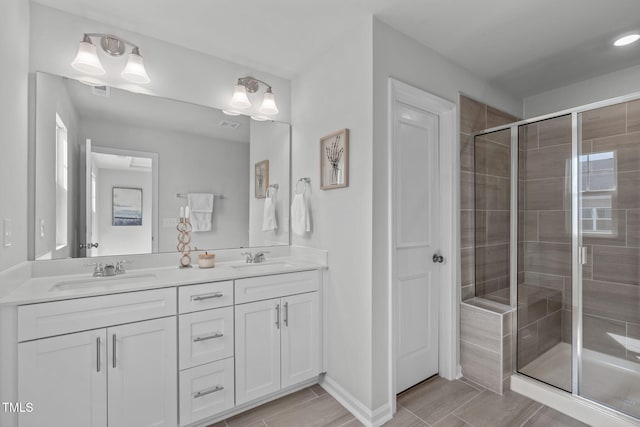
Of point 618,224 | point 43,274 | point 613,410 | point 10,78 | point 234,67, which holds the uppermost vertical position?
point 234,67

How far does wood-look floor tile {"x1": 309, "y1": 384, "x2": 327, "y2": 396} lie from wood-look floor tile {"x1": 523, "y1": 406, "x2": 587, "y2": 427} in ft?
4.14

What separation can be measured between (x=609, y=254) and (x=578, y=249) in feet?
0.61

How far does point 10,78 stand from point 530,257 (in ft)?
10.8

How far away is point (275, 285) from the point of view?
76.9 inches

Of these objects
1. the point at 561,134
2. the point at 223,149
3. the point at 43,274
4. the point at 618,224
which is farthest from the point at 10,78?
the point at 618,224

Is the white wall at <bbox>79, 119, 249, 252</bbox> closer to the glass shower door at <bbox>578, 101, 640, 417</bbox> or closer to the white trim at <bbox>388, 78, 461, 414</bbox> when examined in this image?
the white trim at <bbox>388, 78, 461, 414</bbox>

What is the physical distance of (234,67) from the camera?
7.58 ft

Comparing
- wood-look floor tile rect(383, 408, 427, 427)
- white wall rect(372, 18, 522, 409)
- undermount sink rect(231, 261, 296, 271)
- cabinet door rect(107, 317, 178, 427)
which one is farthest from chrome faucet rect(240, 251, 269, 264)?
wood-look floor tile rect(383, 408, 427, 427)

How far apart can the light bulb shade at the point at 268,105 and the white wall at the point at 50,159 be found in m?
1.22

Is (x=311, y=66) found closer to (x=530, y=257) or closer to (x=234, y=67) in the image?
(x=234, y=67)

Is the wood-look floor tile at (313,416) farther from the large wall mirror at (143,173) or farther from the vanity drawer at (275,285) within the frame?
the large wall mirror at (143,173)

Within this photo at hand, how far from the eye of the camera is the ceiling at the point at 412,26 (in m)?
1.71

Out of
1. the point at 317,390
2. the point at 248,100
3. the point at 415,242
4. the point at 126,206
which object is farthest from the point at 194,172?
the point at 317,390

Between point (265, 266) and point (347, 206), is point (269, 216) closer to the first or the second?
point (265, 266)
